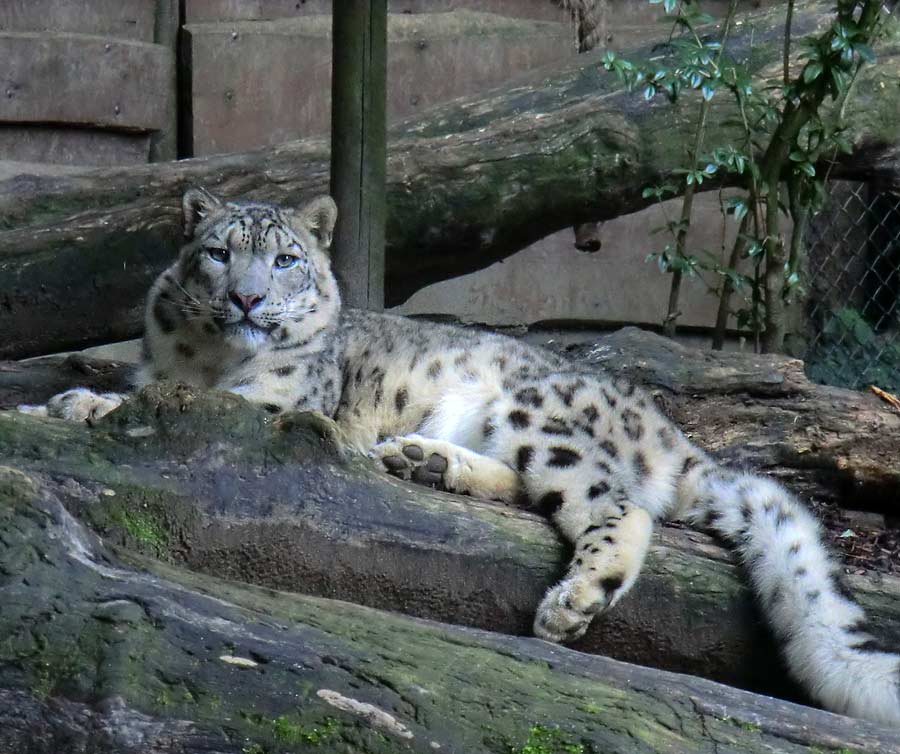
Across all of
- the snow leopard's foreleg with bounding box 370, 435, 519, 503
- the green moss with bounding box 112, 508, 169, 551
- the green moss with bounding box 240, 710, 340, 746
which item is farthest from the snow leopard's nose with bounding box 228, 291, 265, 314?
the green moss with bounding box 240, 710, 340, 746

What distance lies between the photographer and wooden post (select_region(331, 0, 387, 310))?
4211 millimetres

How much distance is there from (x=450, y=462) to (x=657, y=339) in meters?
1.38

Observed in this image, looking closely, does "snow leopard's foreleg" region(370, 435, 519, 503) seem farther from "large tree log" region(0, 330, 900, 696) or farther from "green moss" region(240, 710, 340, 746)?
"green moss" region(240, 710, 340, 746)

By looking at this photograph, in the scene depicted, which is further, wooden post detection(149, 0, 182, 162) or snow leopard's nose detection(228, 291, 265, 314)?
wooden post detection(149, 0, 182, 162)

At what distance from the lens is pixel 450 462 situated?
3428 mm

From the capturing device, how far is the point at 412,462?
3432 mm

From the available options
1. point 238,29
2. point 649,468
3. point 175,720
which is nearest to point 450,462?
point 649,468

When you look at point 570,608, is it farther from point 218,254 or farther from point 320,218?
point 320,218

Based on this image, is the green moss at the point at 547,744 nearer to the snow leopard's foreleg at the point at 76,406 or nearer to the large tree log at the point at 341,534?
the large tree log at the point at 341,534

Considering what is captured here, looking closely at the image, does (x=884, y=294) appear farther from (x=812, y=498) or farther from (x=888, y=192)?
(x=812, y=498)

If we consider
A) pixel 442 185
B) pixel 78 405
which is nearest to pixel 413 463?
pixel 78 405

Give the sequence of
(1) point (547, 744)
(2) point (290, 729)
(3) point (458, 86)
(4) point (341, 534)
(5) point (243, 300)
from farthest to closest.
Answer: (3) point (458, 86)
(5) point (243, 300)
(4) point (341, 534)
(1) point (547, 744)
(2) point (290, 729)

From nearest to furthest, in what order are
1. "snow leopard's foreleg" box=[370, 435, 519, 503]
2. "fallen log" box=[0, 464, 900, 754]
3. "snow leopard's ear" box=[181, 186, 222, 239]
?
"fallen log" box=[0, 464, 900, 754] < "snow leopard's foreleg" box=[370, 435, 519, 503] < "snow leopard's ear" box=[181, 186, 222, 239]

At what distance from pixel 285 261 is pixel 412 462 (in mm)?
772
